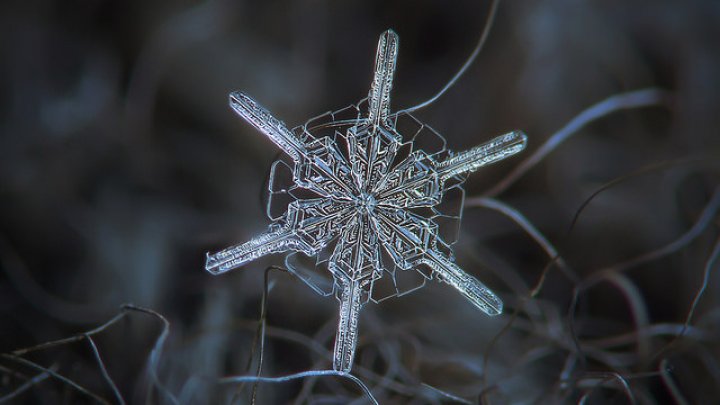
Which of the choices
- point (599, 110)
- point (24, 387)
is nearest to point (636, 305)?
point (599, 110)

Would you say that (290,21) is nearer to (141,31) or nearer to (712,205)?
(141,31)

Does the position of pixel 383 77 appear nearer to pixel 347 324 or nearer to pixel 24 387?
pixel 347 324

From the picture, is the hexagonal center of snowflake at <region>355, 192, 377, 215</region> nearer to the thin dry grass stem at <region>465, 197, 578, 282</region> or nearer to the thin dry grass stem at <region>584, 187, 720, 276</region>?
the thin dry grass stem at <region>465, 197, 578, 282</region>

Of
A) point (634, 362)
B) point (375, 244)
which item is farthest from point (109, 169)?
point (634, 362)

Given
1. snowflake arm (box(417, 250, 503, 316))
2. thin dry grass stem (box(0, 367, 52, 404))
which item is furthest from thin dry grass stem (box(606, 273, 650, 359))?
thin dry grass stem (box(0, 367, 52, 404))

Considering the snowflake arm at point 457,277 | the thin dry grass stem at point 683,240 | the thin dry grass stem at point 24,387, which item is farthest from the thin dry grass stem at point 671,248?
the thin dry grass stem at point 24,387

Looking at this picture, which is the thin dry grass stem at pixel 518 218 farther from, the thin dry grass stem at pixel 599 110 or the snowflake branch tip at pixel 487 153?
the snowflake branch tip at pixel 487 153
